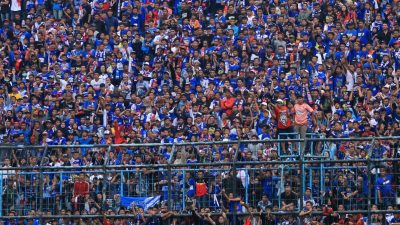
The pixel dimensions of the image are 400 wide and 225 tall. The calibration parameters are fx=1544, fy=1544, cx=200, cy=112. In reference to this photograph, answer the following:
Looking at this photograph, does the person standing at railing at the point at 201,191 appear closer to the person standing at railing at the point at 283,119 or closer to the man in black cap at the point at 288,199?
the man in black cap at the point at 288,199

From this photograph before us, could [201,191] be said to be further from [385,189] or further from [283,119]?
[283,119]

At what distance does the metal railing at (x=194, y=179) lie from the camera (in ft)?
107

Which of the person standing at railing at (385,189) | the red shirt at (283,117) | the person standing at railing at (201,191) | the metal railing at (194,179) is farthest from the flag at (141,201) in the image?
the red shirt at (283,117)

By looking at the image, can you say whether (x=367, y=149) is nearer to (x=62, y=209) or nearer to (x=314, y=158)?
(x=314, y=158)

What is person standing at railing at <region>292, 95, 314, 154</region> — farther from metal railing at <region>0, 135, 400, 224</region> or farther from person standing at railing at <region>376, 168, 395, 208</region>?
person standing at railing at <region>376, 168, 395, 208</region>

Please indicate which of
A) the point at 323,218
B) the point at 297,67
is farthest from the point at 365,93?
the point at 323,218

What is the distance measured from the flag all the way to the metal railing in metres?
0.08

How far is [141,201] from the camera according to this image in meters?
33.2

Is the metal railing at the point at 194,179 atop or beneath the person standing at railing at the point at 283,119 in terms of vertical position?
→ beneath

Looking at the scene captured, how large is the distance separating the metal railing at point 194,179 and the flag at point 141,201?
0.25ft

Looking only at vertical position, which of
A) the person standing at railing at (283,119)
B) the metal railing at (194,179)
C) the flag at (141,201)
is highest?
the person standing at railing at (283,119)

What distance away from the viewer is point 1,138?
40.9m

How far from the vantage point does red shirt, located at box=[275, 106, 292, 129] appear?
38625 mm

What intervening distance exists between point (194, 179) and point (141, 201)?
4.08ft
